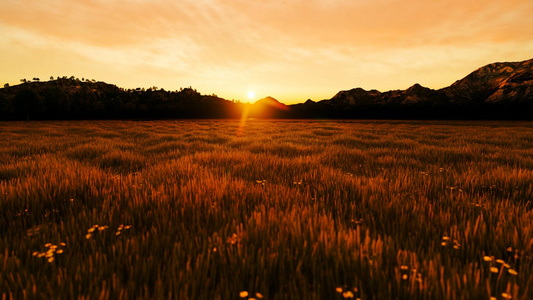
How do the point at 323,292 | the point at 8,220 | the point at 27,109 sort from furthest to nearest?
1. the point at 27,109
2. the point at 8,220
3. the point at 323,292

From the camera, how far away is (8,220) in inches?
90.7

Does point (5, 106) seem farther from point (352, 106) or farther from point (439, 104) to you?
point (439, 104)

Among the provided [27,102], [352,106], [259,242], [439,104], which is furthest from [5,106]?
[439,104]

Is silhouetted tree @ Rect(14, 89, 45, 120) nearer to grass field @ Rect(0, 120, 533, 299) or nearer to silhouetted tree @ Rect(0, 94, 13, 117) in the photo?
silhouetted tree @ Rect(0, 94, 13, 117)

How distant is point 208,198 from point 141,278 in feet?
4.41

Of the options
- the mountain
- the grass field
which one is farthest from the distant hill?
the grass field

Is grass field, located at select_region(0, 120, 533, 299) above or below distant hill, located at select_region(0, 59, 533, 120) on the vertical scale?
below

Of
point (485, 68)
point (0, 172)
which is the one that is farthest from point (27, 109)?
point (485, 68)

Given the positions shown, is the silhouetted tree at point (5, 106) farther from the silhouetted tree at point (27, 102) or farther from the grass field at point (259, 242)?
the grass field at point (259, 242)

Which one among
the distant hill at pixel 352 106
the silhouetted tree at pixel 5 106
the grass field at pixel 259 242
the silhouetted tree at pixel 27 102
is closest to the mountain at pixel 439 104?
the distant hill at pixel 352 106

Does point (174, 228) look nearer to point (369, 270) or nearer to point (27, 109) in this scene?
point (369, 270)

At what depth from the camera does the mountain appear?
6084 cm

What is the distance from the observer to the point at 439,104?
232 feet

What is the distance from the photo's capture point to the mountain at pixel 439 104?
60838 millimetres
